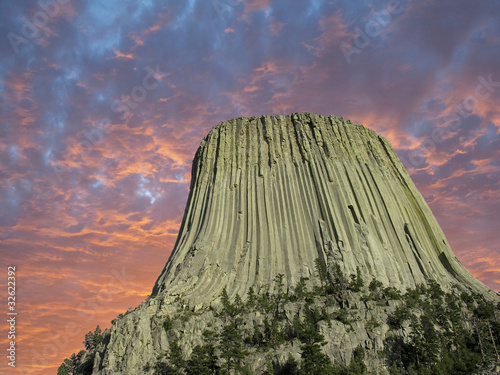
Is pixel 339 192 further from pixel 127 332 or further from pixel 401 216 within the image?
pixel 127 332

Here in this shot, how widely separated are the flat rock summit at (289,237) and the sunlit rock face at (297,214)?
0.17 meters

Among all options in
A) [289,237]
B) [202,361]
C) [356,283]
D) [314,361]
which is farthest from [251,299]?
[356,283]

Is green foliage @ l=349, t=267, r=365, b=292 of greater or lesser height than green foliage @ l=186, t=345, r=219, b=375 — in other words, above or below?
above

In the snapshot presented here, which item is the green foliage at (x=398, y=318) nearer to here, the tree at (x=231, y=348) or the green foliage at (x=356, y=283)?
the green foliage at (x=356, y=283)

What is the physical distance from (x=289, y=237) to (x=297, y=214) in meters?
4.05

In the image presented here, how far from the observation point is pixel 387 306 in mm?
48000

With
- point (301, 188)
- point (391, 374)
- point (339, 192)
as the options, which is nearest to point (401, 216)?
point (339, 192)

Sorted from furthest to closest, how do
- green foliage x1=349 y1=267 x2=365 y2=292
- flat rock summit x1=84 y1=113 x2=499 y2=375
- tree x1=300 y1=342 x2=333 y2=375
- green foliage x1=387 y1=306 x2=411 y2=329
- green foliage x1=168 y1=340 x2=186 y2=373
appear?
green foliage x1=349 y1=267 x2=365 y2=292
green foliage x1=387 y1=306 x2=411 y2=329
flat rock summit x1=84 y1=113 x2=499 y2=375
green foliage x1=168 y1=340 x2=186 y2=373
tree x1=300 y1=342 x2=333 y2=375

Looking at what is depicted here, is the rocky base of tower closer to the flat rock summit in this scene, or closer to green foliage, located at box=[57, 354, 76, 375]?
the flat rock summit

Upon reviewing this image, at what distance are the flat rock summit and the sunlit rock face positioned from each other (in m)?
0.17

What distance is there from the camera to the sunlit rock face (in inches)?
2143

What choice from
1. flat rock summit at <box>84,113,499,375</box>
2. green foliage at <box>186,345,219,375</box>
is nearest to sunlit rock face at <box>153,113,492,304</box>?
flat rock summit at <box>84,113,499,375</box>

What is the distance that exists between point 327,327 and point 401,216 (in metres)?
26.4

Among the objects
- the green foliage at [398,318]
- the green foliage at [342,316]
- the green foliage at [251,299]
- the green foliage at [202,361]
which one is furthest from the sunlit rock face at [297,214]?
the green foliage at [202,361]
